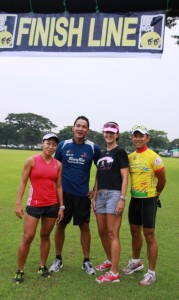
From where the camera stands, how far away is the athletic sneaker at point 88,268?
16.7ft

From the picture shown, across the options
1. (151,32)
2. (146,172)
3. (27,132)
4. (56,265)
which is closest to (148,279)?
(56,265)

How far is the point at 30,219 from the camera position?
4.77 meters

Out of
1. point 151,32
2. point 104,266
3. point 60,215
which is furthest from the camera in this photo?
point 104,266

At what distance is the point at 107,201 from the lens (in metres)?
4.92

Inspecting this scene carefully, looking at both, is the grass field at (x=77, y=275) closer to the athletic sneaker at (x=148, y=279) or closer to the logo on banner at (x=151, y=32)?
the athletic sneaker at (x=148, y=279)

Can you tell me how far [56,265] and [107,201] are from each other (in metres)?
1.23

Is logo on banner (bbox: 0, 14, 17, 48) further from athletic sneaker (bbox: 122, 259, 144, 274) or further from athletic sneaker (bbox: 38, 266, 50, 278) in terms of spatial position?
athletic sneaker (bbox: 122, 259, 144, 274)

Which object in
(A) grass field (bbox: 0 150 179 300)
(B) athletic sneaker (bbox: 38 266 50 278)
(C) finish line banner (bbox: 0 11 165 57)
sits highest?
(C) finish line banner (bbox: 0 11 165 57)

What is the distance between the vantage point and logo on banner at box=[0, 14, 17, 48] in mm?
4953

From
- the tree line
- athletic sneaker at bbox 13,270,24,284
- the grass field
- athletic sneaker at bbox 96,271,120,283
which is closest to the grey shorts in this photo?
athletic sneaker at bbox 96,271,120,283

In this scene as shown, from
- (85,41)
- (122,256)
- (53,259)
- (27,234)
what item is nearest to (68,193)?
(27,234)

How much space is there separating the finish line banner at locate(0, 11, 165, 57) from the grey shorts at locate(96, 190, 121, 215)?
1.83m

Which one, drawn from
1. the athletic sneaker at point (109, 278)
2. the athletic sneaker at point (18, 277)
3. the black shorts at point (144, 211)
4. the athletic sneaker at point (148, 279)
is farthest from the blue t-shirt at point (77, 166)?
the athletic sneaker at point (148, 279)

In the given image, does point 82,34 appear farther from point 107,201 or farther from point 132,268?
point 132,268
